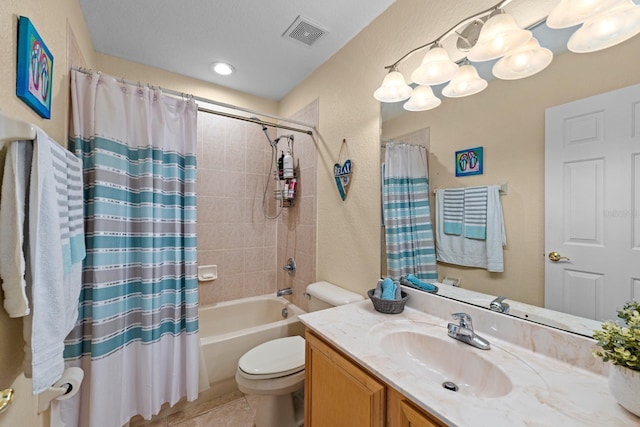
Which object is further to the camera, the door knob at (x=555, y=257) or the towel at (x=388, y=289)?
the towel at (x=388, y=289)

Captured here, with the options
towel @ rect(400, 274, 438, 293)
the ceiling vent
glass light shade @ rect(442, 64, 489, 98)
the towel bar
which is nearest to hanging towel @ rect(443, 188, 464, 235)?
the towel bar

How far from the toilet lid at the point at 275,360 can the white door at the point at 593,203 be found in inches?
48.9

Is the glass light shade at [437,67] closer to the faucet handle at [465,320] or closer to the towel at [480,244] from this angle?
the towel at [480,244]

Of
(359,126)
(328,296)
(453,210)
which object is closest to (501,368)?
(453,210)

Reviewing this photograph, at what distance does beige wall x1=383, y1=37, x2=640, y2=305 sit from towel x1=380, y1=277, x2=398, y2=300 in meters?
0.29

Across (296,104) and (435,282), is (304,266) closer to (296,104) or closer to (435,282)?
(435,282)

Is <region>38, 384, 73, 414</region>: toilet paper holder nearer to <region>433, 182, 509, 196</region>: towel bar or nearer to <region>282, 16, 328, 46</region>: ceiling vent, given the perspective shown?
<region>433, 182, 509, 196</region>: towel bar

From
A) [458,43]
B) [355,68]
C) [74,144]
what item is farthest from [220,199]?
[458,43]

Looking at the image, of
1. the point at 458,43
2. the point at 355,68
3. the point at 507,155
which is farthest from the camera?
the point at 355,68

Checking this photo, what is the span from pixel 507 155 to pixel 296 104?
1847 millimetres

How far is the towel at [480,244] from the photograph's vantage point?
1.03m

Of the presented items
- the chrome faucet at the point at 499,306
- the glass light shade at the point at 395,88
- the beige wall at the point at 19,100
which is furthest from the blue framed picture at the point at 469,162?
the beige wall at the point at 19,100

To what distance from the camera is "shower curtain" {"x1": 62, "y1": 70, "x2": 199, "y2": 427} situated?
4.04 feet

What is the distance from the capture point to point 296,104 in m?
2.37
